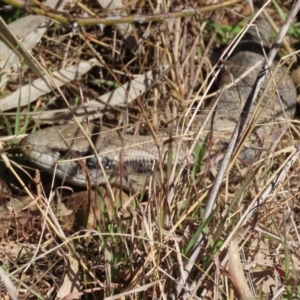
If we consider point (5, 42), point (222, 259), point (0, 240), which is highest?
point (5, 42)

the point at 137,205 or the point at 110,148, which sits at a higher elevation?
the point at 137,205

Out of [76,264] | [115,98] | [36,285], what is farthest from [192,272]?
[115,98]

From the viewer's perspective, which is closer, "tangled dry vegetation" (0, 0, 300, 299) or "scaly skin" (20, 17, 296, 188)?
"tangled dry vegetation" (0, 0, 300, 299)

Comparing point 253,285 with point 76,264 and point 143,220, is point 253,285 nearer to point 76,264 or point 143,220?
point 143,220

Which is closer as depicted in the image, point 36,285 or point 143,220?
point 143,220

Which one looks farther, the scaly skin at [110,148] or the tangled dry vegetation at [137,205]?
the scaly skin at [110,148]

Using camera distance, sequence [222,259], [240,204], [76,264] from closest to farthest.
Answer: [222,259]
[76,264]
[240,204]

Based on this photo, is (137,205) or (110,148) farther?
(110,148)

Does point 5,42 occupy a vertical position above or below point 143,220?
above
